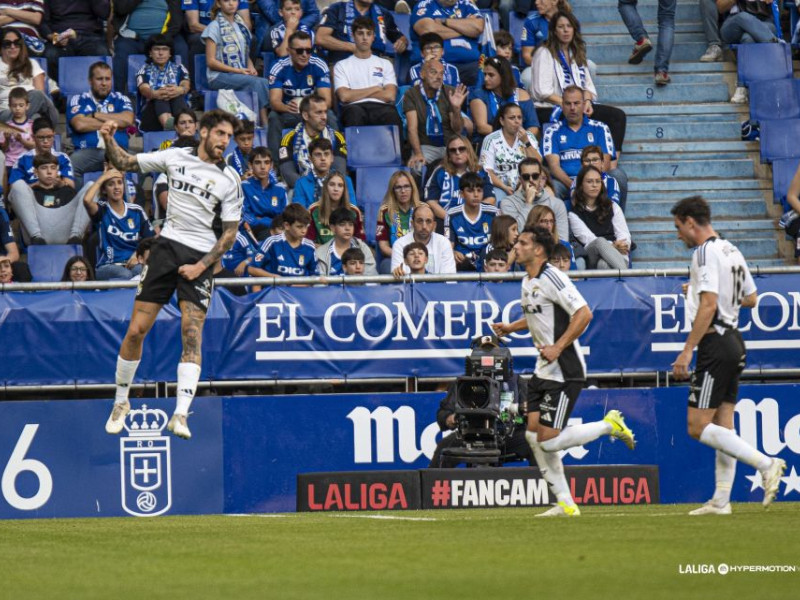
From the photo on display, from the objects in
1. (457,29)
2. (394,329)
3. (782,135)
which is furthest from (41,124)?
(782,135)

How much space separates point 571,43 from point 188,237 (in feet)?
28.5

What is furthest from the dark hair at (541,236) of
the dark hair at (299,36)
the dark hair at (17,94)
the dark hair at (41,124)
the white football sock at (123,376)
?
the dark hair at (17,94)

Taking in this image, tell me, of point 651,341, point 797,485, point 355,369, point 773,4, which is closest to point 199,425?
point 355,369

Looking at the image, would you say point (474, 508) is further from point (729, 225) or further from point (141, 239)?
point (729, 225)

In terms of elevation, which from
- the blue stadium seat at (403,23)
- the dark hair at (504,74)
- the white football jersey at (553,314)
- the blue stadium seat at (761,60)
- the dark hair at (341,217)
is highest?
the blue stadium seat at (403,23)

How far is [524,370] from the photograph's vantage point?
1474 cm

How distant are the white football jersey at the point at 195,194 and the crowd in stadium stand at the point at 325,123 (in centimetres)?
365

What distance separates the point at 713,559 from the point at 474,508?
5.79 metres

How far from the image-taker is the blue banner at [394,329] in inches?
569

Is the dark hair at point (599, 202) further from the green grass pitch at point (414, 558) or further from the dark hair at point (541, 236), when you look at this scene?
the green grass pitch at point (414, 558)

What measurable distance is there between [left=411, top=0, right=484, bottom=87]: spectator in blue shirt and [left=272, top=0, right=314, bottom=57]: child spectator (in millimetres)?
1561

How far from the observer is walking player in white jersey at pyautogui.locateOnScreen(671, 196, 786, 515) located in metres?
10.2

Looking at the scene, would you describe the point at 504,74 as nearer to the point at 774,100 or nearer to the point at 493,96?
the point at 493,96

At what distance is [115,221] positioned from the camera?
53.3ft
